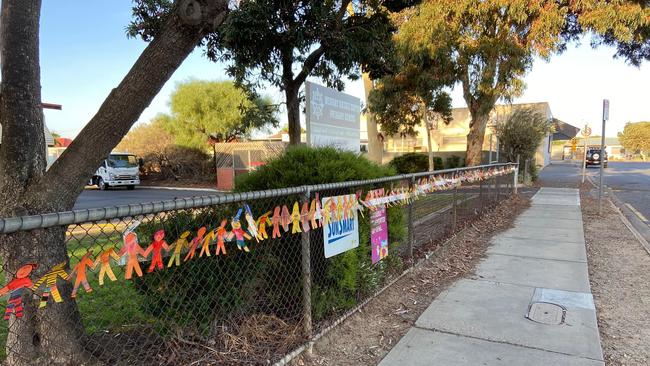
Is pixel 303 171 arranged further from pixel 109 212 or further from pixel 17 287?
pixel 17 287

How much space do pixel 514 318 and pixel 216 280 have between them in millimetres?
2935

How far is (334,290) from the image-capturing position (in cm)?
384

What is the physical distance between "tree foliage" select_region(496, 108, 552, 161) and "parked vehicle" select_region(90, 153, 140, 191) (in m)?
21.5

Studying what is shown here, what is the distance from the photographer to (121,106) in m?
2.73

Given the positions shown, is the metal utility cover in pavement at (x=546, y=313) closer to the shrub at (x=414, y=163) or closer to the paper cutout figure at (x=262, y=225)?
the paper cutout figure at (x=262, y=225)

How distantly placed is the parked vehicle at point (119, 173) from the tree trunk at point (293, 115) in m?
20.6

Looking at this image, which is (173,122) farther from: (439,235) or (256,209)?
(256,209)

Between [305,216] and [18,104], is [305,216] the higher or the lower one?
the lower one

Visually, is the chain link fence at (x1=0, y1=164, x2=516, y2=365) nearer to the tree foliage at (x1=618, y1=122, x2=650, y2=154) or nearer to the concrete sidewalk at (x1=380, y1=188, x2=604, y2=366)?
the concrete sidewalk at (x1=380, y1=188, x2=604, y2=366)

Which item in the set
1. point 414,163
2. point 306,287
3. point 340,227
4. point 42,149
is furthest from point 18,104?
point 414,163

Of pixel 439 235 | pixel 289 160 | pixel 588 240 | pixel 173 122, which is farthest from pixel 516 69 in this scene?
pixel 173 122

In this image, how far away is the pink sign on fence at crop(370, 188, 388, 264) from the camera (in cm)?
433

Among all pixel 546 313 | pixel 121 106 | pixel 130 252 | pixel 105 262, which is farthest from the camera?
pixel 546 313

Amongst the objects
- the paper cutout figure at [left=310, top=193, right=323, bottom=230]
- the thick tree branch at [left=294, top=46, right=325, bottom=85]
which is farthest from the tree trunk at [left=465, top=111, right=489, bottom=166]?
the paper cutout figure at [left=310, top=193, right=323, bottom=230]
